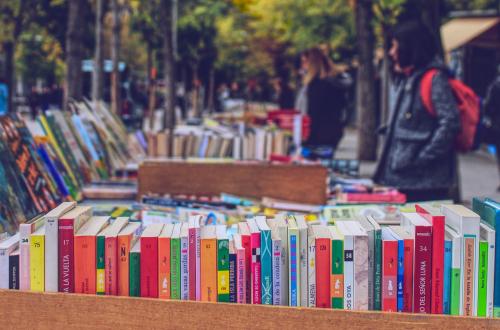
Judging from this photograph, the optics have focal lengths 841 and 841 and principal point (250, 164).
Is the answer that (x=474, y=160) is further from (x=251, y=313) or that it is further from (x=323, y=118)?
(x=251, y=313)

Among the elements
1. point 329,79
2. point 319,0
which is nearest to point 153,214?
point 329,79

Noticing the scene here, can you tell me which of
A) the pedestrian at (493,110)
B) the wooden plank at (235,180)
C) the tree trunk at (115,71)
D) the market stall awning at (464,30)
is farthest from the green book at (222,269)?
the market stall awning at (464,30)

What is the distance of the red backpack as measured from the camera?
5824 millimetres

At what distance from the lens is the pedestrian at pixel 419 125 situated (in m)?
5.74

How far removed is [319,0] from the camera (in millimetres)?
27094

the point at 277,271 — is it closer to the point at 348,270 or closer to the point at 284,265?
the point at 284,265

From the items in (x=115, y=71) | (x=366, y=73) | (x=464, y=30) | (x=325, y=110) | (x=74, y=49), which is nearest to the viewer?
(x=74, y=49)

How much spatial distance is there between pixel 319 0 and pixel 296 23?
5.61 feet

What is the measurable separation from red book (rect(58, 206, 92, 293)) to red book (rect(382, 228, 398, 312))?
3.32 ft

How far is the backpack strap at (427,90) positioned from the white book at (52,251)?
3615 mm

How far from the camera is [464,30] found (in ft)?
57.6

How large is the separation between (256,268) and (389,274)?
1.42 feet

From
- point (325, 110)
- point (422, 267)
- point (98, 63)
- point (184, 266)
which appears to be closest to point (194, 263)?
point (184, 266)

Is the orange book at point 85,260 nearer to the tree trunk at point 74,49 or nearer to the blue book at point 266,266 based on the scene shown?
the blue book at point 266,266
